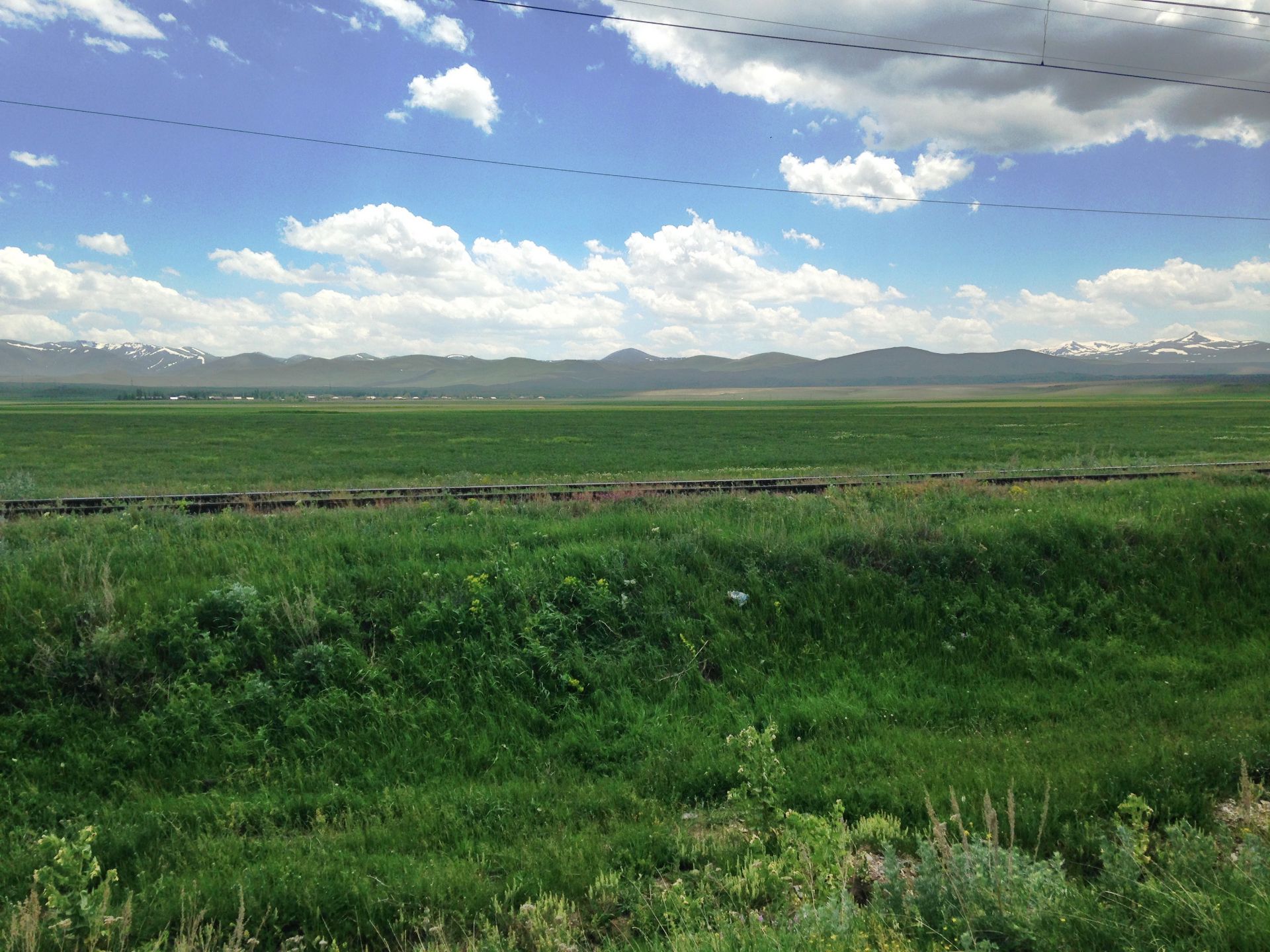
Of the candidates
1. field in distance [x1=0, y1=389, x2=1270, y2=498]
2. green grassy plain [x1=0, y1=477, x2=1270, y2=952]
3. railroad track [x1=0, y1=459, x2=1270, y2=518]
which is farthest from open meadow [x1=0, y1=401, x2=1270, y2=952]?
field in distance [x1=0, y1=389, x2=1270, y2=498]

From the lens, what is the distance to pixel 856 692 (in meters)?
8.09

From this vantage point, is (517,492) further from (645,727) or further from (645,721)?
(645,727)

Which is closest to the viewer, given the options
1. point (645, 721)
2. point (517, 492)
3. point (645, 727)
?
point (645, 727)

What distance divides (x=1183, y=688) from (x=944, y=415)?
85115 mm

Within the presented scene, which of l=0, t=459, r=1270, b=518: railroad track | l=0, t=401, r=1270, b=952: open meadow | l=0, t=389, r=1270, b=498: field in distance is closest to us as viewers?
l=0, t=401, r=1270, b=952: open meadow

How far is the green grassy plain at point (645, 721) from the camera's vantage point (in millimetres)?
4625

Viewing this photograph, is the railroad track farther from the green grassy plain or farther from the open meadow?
the green grassy plain

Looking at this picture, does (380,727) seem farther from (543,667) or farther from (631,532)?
(631,532)

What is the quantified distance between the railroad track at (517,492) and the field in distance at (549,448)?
3363 mm

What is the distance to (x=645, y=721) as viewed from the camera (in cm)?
760

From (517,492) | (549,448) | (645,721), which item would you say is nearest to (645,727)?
(645,721)

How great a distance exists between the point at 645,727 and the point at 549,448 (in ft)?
120

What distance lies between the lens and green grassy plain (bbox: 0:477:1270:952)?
4.62m

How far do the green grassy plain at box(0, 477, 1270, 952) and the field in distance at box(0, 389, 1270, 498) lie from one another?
13.8 m
